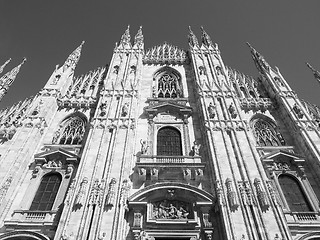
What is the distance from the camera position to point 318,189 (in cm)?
1409

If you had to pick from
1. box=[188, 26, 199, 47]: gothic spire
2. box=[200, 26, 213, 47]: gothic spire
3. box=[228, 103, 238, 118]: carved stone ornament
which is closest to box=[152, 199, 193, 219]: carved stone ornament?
box=[228, 103, 238, 118]: carved stone ornament

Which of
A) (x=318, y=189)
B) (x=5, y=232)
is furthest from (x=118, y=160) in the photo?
(x=318, y=189)

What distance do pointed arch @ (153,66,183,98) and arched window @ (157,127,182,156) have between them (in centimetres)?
405

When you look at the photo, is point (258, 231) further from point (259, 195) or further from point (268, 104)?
point (268, 104)

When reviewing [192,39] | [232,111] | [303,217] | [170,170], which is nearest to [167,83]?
[192,39]

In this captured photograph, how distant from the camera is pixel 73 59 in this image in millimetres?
23766

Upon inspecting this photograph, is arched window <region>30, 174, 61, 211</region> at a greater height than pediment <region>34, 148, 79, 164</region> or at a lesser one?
lesser

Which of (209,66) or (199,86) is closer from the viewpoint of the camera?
(199,86)

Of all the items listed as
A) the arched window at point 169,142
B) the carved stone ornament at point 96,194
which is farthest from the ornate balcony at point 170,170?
the carved stone ornament at point 96,194

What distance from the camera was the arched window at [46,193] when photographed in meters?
13.5

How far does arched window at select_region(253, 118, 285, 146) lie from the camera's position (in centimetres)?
1714

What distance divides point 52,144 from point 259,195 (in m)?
12.3

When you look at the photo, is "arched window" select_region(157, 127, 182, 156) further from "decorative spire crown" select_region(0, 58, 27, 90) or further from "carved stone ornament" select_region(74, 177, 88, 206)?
"decorative spire crown" select_region(0, 58, 27, 90)

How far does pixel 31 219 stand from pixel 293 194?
43.7ft
